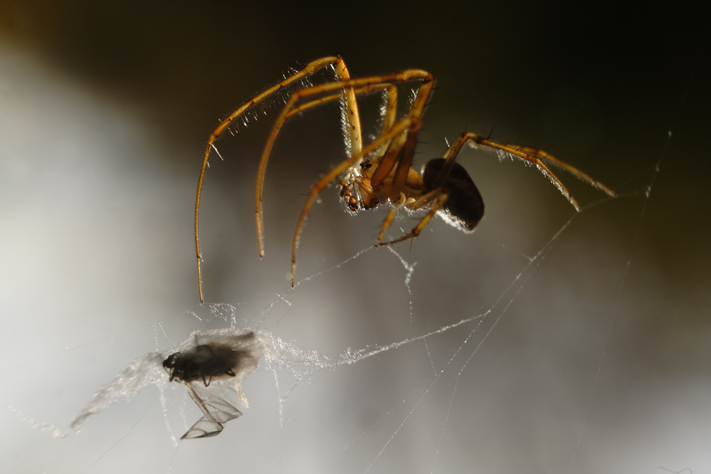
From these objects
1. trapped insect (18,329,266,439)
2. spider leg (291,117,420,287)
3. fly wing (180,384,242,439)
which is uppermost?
spider leg (291,117,420,287)

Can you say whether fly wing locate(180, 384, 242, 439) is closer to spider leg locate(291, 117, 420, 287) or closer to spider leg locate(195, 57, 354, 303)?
spider leg locate(195, 57, 354, 303)

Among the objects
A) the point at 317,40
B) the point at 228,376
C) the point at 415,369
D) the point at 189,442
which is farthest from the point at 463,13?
the point at 189,442

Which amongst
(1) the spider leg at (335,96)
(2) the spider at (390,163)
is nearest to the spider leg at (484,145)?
(2) the spider at (390,163)

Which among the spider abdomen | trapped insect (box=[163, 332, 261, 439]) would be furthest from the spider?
trapped insect (box=[163, 332, 261, 439])

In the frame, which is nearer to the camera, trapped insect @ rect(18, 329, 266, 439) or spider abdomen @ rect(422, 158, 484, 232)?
trapped insect @ rect(18, 329, 266, 439)

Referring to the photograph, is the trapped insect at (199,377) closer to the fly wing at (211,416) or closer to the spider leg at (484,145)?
the fly wing at (211,416)

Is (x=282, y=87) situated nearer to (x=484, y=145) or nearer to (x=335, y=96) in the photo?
(x=335, y=96)

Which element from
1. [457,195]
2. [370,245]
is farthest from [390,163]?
[370,245]
